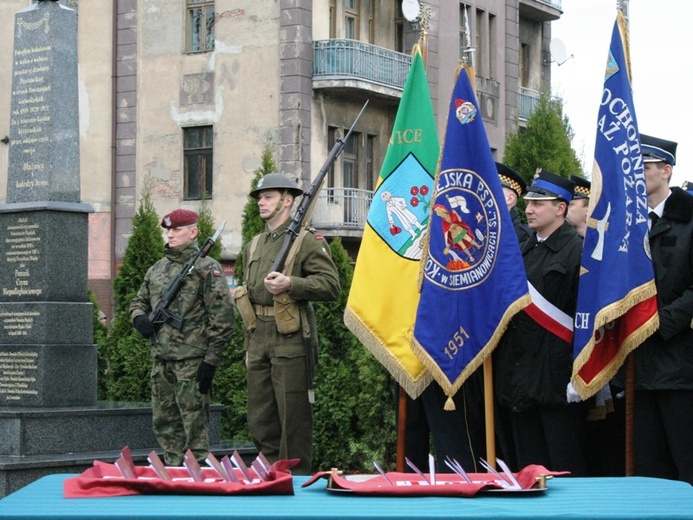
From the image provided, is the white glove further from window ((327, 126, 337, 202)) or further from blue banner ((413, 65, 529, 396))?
window ((327, 126, 337, 202))

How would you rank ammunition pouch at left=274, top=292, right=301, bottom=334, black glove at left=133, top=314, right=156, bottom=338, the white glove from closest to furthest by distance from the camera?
the white glove → ammunition pouch at left=274, top=292, right=301, bottom=334 → black glove at left=133, top=314, right=156, bottom=338

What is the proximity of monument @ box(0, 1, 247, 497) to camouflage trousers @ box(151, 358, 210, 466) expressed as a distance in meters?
0.53

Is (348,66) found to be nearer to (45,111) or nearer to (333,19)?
(333,19)

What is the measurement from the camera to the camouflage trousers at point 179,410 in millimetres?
9234

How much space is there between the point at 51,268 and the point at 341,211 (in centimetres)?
1644

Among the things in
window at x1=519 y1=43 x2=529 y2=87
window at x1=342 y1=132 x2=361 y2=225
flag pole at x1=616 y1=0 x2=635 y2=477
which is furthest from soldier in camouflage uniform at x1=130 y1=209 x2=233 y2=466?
window at x1=519 y1=43 x2=529 y2=87

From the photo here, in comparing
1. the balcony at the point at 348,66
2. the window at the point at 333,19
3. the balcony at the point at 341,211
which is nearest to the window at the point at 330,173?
the balcony at the point at 341,211

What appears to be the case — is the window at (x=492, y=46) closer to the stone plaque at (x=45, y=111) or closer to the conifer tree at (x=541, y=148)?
the conifer tree at (x=541, y=148)

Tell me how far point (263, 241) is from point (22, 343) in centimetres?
268

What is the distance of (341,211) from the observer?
2661cm

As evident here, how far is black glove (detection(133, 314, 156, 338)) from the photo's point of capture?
368 inches

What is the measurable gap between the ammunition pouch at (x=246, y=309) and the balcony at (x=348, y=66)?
17.5m

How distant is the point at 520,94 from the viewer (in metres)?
33.3

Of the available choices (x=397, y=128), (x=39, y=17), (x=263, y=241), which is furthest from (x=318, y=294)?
(x=39, y=17)
